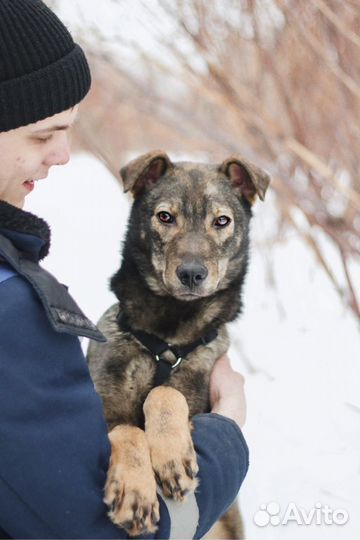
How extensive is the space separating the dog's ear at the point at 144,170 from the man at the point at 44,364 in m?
1.16

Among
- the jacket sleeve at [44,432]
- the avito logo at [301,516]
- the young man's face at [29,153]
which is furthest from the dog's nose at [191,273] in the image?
the avito logo at [301,516]

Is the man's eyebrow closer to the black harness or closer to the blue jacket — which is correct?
A: the blue jacket

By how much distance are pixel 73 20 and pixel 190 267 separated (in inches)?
132

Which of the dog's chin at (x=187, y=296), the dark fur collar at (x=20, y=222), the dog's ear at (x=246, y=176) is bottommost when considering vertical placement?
the dog's chin at (x=187, y=296)

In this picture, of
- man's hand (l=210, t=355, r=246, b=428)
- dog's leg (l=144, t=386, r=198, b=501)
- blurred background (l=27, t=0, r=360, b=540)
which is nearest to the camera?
dog's leg (l=144, t=386, r=198, b=501)

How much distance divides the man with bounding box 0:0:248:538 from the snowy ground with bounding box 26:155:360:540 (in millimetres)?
2126

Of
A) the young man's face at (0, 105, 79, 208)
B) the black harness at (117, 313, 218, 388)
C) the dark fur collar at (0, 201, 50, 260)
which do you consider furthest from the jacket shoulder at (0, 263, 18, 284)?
the black harness at (117, 313, 218, 388)

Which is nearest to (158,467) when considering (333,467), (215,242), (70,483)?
(70,483)

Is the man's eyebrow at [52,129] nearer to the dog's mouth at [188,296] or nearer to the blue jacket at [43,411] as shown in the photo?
the blue jacket at [43,411]

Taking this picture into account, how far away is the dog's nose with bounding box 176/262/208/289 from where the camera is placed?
3.45 metres

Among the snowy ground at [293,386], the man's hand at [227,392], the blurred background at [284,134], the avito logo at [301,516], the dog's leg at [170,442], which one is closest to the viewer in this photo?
the dog's leg at [170,442]

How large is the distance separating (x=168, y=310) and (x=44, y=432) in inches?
67.6

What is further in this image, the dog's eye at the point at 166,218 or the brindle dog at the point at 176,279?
the dog's eye at the point at 166,218

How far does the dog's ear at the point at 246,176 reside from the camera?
3830 mm
